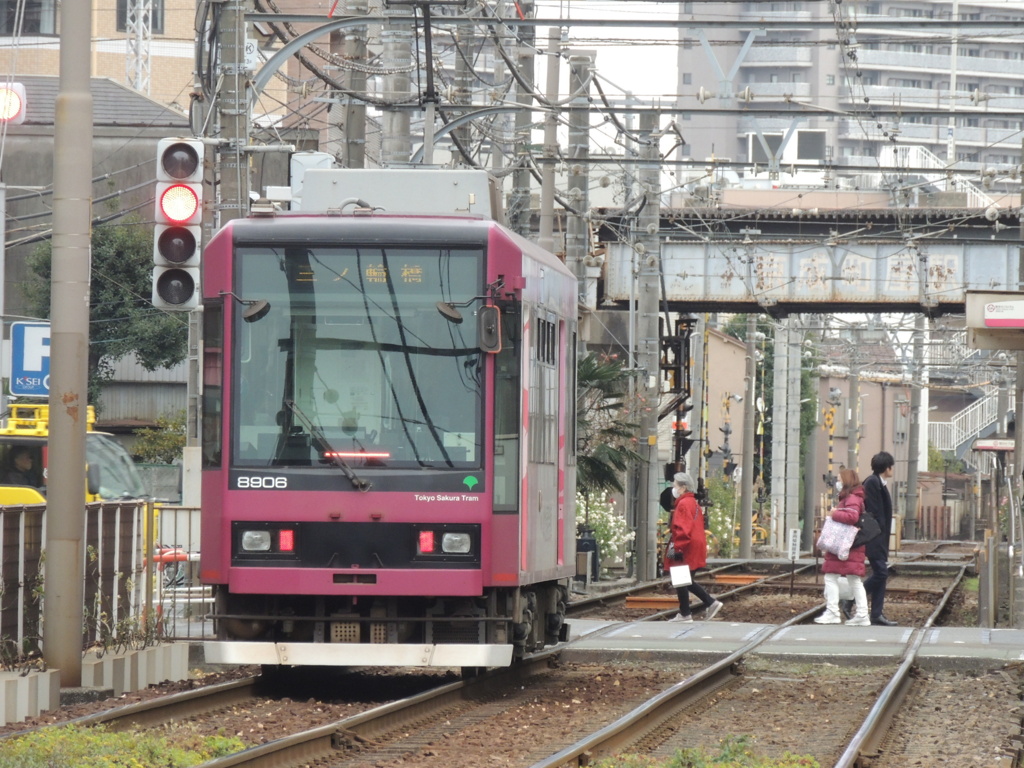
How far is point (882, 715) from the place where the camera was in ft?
34.8

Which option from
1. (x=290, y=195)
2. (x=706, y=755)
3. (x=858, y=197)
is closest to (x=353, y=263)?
(x=290, y=195)

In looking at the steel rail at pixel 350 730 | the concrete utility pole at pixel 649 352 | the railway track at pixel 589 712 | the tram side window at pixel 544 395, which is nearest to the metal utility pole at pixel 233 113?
the tram side window at pixel 544 395

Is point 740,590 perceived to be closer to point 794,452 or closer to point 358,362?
point 358,362

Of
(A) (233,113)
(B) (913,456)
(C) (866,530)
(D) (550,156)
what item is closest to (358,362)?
(A) (233,113)

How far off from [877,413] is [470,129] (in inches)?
2604

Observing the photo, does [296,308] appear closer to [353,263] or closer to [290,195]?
[353,263]

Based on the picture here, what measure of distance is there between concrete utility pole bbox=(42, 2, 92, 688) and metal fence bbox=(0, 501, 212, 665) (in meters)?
0.27

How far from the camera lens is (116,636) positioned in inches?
476

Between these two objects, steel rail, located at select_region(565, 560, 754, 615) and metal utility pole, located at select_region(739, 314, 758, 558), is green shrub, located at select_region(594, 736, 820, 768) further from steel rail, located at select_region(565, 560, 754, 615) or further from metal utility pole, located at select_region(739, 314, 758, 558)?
metal utility pole, located at select_region(739, 314, 758, 558)

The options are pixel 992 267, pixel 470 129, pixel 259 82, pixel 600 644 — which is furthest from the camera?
pixel 992 267

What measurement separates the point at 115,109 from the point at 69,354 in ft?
133

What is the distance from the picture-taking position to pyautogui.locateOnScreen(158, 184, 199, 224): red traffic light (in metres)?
11.4

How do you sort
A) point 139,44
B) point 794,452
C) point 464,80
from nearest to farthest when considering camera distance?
point 464,80
point 794,452
point 139,44

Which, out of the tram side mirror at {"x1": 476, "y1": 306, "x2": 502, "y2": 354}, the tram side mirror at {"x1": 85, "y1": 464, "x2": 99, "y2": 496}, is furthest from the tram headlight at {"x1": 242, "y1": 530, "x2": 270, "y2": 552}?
the tram side mirror at {"x1": 85, "y1": 464, "x2": 99, "y2": 496}
